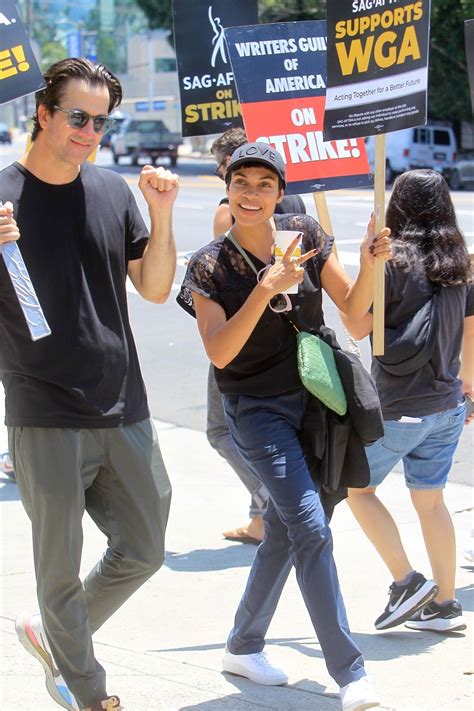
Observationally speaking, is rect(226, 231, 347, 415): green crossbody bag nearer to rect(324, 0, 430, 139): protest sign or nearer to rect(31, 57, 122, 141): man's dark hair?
rect(31, 57, 122, 141): man's dark hair

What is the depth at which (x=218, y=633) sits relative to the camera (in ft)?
15.8

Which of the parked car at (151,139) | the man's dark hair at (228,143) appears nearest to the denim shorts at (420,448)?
the man's dark hair at (228,143)

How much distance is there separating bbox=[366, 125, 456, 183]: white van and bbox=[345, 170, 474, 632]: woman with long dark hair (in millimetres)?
32606

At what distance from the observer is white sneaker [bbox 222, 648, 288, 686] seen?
4.24 metres

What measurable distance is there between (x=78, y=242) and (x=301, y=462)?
1.02 m

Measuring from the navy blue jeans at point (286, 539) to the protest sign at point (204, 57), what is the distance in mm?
2415

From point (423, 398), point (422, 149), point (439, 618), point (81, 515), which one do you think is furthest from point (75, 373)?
point (422, 149)

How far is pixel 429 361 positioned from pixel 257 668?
4.44 feet

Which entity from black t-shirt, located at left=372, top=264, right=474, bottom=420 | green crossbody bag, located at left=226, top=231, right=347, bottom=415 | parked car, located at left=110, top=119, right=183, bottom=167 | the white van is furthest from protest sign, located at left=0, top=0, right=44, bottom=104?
parked car, located at left=110, top=119, right=183, bottom=167

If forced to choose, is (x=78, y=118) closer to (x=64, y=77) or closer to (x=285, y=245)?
(x=64, y=77)

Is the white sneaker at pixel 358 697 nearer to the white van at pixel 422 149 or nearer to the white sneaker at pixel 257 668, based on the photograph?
the white sneaker at pixel 257 668

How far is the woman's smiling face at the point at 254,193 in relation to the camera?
4062 millimetres

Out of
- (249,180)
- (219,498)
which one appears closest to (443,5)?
(219,498)

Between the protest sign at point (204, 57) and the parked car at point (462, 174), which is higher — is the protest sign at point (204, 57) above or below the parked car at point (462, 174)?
above
